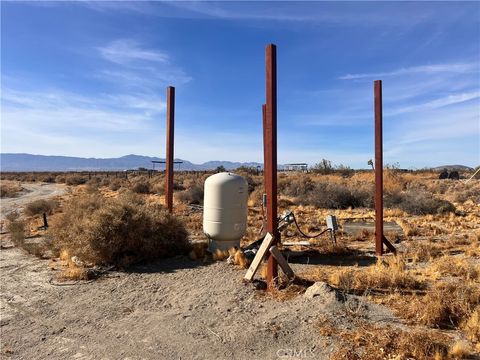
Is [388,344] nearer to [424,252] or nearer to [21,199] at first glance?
[424,252]

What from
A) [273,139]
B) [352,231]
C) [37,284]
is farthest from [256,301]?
[352,231]

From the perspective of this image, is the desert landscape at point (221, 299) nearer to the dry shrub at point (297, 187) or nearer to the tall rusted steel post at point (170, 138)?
the tall rusted steel post at point (170, 138)

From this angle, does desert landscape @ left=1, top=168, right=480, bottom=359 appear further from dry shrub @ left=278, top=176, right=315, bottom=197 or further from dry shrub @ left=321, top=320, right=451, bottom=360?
dry shrub @ left=278, top=176, right=315, bottom=197

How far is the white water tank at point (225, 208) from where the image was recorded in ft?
30.9

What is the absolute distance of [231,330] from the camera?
5.59m

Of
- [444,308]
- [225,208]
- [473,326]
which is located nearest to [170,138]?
[225,208]

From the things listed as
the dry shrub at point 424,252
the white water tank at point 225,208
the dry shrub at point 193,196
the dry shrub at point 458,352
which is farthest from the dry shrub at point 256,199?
the dry shrub at point 458,352

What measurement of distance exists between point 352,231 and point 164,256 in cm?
650

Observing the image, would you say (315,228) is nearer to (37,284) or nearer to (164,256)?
(164,256)

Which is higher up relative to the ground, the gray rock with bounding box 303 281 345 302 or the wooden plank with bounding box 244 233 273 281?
the wooden plank with bounding box 244 233 273 281

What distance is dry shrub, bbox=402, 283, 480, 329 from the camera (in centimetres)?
530

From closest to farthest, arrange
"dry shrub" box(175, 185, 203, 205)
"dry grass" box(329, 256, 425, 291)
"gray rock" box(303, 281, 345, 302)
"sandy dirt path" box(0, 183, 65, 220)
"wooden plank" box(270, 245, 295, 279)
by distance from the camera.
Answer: "gray rock" box(303, 281, 345, 302) < "dry grass" box(329, 256, 425, 291) < "wooden plank" box(270, 245, 295, 279) < "dry shrub" box(175, 185, 203, 205) < "sandy dirt path" box(0, 183, 65, 220)

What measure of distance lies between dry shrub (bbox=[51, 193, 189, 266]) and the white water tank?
107cm

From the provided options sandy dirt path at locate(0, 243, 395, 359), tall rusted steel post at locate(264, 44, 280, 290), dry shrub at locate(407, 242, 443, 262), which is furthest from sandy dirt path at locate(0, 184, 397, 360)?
dry shrub at locate(407, 242, 443, 262)
